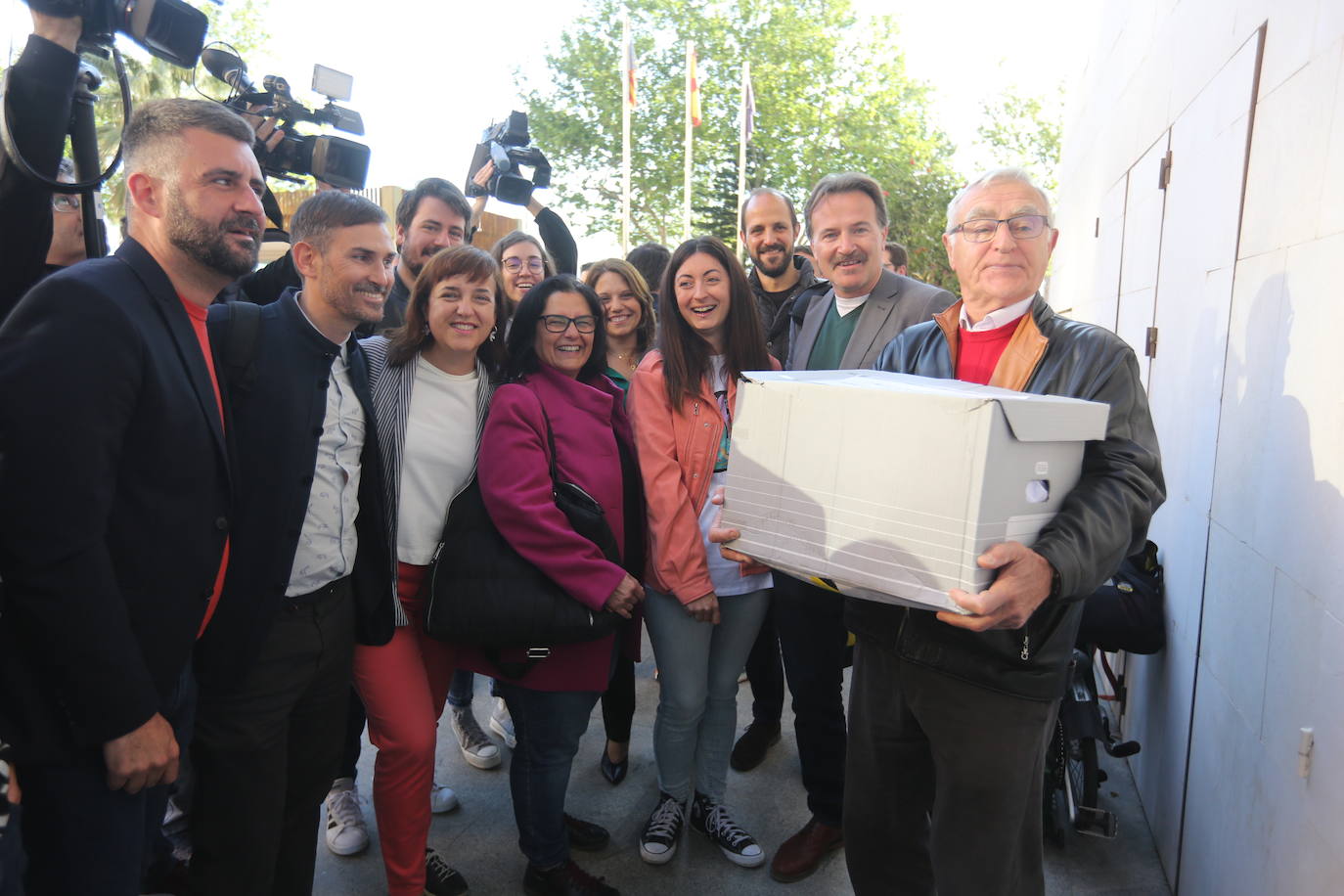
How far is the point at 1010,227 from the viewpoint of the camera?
1925mm

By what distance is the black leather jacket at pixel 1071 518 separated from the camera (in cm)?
163

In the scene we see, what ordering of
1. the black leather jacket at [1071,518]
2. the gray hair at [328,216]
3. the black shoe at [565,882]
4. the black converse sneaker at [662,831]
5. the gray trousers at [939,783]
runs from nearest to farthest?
the black leather jacket at [1071,518] < the gray trousers at [939,783] < the gray hair at [328,216] < the black shoe at [565,882] < the black converse sneaker at [662,831]

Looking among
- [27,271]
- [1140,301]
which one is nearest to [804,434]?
[27,271]

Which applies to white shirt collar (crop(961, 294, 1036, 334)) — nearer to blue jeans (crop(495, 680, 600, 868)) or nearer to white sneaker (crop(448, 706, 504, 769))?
blue jeans (crop(495, 680, 600, 868))

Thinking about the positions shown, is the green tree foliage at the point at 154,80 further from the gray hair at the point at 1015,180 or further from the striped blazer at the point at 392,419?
the gray hair at the point at 1015,180

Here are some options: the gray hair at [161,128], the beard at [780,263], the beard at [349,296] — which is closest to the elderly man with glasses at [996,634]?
the beard at [349,296]

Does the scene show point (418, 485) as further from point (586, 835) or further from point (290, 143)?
point (290, 143)

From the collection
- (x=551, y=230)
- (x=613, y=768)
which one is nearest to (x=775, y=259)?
(x=551, y=230)

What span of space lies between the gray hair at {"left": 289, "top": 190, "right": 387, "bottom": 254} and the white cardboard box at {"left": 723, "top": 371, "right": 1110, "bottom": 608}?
1168mm

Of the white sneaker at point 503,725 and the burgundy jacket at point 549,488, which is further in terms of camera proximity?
the white sneaker at point 503,725

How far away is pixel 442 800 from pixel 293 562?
5.00 ft

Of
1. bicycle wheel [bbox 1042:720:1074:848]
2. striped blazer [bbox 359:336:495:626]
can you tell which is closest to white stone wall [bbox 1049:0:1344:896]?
bicycle wheel [bbox 1042:720:1074:848]

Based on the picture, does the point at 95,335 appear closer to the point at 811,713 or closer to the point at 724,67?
the point at 811,713

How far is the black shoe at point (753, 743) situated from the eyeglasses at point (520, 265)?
7.42 feet
